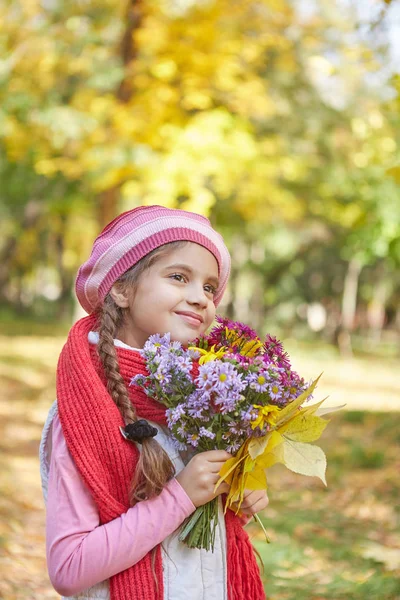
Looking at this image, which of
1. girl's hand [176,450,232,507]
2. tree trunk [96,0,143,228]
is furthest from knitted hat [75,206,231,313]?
tree trunk [96,0,143,228]

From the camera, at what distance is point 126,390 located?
1.68 metres

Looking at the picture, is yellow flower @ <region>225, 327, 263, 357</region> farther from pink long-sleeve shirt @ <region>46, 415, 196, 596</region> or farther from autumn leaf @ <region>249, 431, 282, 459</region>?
pink long-sleeve shirt @ <region>46, 415, 196, 596</region>

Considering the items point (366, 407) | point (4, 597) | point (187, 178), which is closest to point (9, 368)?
point (366, 407)

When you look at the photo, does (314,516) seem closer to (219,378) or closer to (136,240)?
(136,240)

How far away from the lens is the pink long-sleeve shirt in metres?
1.55

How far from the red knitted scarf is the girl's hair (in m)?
0.02

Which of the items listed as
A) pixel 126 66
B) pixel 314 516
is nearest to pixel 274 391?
pixel 314 516

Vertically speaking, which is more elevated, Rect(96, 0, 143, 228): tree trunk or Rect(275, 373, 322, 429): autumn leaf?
Rect(96, 0, 143, 228): tree trunk

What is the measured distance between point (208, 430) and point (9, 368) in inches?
494

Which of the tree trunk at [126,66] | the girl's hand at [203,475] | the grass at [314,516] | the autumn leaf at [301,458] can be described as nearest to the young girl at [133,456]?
the girl's hand at [203,475]

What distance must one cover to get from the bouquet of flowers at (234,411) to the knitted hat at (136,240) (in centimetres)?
26

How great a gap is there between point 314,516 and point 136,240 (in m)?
4.42

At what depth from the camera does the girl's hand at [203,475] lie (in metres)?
1.58

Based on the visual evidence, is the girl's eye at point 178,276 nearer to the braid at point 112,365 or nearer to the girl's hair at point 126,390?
the girl's hair at point 126,390
